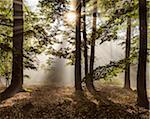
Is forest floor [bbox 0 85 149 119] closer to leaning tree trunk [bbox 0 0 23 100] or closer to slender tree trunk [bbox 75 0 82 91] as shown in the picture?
leaning tree trunk [bbox 0 0 23 100]

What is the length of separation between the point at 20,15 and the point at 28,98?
5.06 meters

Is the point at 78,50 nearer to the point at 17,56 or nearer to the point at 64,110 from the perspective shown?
the point at 17,56

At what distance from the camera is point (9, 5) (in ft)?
63.8

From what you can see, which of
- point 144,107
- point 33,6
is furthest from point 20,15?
point 144,107

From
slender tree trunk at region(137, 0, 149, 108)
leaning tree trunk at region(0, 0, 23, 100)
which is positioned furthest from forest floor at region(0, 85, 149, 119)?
leaning tree trunk at region(0, 0, 23, 100)

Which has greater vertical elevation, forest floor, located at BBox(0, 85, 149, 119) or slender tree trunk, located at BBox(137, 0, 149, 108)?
slender tree trunk, located at BBox(137, 0, 149, 108)

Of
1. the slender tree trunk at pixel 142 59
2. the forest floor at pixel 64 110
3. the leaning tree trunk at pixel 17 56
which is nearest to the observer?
the forest floor at pixel 64 110

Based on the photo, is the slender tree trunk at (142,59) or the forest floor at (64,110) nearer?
the forest floor at (64,110)

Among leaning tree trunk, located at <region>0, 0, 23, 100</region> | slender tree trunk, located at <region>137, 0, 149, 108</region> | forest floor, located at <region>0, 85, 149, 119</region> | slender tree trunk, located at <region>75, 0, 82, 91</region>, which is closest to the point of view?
forest floor, located at <region>0, 85, 149, 119</region>

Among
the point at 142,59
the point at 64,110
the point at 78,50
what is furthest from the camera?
the point at 78,50

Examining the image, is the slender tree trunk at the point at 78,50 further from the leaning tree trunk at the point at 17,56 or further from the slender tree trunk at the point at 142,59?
the slender tree trunk at the point at 142,59

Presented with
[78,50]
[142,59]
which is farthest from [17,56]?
[142,59]

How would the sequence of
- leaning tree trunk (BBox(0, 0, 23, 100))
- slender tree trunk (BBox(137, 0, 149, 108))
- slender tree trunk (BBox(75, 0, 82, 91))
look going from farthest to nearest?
slender tree trunk (BBox(75, 0, 82, 91))
leaning tree trunk (BBox(0, 0, 23, 100))
slender tree trunk (BBox(137, 0, 149, 108))

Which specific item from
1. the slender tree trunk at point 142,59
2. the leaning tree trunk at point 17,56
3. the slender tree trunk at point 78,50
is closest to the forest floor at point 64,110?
the slender tree trunk at point 142,59
